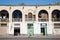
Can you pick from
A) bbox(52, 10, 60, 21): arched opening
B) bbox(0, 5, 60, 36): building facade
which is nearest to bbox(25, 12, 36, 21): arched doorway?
→ bbox(0, 5, 60, 36): building facade

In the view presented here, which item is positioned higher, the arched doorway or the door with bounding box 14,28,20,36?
the arched doorway

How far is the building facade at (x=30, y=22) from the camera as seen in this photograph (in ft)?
168

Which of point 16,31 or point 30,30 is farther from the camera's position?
point 16,31

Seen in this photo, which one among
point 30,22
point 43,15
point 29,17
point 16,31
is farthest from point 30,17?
point 16,31

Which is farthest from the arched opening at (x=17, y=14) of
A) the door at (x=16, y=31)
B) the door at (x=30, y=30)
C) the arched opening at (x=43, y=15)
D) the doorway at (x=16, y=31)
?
the arched opening at (x=43, y=15)

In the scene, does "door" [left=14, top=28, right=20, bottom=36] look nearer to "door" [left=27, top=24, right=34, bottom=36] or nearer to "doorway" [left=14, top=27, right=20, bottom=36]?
"doorway" [left=14, top=27, right=20, bottom=36]

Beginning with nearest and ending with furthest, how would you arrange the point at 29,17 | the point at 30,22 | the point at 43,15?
the point at 30,22 → the point at 29,17 → the point at 43,15

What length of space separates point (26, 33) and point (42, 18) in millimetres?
5372

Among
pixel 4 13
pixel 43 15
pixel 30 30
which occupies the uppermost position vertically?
pixel 4 13

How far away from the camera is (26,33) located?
168 feet

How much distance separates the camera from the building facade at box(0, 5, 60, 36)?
5109cm

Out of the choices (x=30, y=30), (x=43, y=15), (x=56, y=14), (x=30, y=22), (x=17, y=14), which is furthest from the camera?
(x=17, y=14)

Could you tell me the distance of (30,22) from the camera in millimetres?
51406

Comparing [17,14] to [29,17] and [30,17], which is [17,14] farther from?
[30,17]
